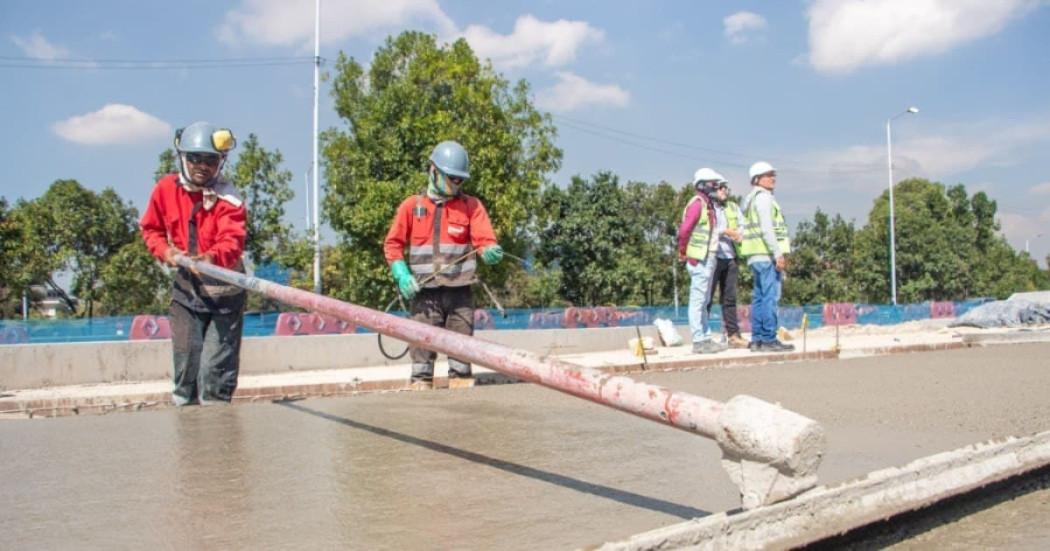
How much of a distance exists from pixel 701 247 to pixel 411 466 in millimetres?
6897

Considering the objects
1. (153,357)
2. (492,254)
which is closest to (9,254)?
(153,357)

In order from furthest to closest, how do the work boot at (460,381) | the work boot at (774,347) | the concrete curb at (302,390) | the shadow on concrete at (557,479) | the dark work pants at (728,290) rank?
the dark work pants at (728,290) → the work boot at (774,347) → the work boot at (460,381) → the concrete curb at (302,390) → the shadow on concrete at (557,479)

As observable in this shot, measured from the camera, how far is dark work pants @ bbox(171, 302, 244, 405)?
5020 millimetres

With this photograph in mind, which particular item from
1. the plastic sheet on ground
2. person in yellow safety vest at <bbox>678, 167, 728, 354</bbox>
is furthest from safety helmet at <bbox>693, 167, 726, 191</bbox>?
the plastic sheet on ground

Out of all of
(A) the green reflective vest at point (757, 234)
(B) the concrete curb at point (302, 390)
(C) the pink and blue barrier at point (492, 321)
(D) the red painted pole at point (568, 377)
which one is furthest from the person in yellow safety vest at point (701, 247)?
(D) the red painted pole at point (568, 377)

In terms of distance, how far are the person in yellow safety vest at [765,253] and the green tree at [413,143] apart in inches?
739

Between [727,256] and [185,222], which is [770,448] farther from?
[727,256]

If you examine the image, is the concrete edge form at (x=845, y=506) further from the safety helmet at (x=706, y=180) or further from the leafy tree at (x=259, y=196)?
the leafy tree at (x=259, y=196)

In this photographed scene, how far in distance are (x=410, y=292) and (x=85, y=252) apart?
3258 cm

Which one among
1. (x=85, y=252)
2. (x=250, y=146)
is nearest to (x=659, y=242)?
(x=250, y=146)

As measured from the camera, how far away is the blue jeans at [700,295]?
9.19 m

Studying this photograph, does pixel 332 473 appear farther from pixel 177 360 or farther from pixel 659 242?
pixel 659 242

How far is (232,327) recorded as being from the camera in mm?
5164

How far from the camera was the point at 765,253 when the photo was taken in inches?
348
